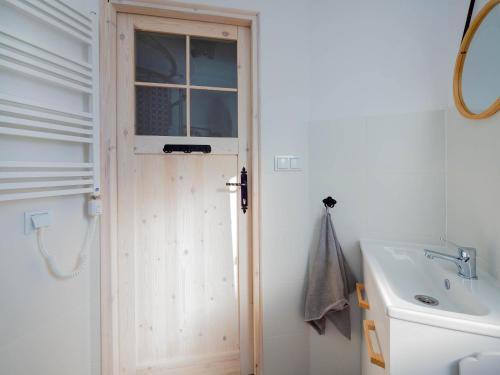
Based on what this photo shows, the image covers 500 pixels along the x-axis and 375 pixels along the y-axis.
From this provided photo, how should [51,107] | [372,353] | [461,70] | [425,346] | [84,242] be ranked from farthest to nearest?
[84,242] < [461,70] < [51,107] < [372,353] < [425,346]

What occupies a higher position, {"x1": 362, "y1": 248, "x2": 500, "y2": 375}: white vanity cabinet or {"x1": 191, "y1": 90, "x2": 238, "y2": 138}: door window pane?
{"x1": 191, "y1": 90, "x2": 238, "y2": 138}: door window pane

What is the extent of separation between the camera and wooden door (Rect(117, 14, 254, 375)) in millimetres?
1368

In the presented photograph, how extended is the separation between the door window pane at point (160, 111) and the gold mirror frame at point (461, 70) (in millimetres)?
1388

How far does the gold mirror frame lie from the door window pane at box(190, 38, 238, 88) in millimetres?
1116

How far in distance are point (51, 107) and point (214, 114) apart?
0.78m

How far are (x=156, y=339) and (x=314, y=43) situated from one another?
200cm

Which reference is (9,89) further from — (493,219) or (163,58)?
(493,219)

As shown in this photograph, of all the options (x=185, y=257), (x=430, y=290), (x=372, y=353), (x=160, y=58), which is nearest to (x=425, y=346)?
(x=372, y=353)

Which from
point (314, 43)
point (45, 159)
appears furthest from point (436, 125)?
point (45, 159)

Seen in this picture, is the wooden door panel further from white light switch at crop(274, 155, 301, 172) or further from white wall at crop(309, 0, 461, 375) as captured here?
white wall at crop(309, 0, 461, 375)

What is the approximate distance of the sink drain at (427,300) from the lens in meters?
0.94

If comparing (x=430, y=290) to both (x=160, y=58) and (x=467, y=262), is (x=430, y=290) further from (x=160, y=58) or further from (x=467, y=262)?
(x=160, y=58)

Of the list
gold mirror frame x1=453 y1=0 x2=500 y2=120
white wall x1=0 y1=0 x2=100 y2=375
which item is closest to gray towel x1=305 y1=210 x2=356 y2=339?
gold mirror frame x1=453 y1=0 x2=500 y2=120

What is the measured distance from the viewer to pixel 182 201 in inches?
56.1
